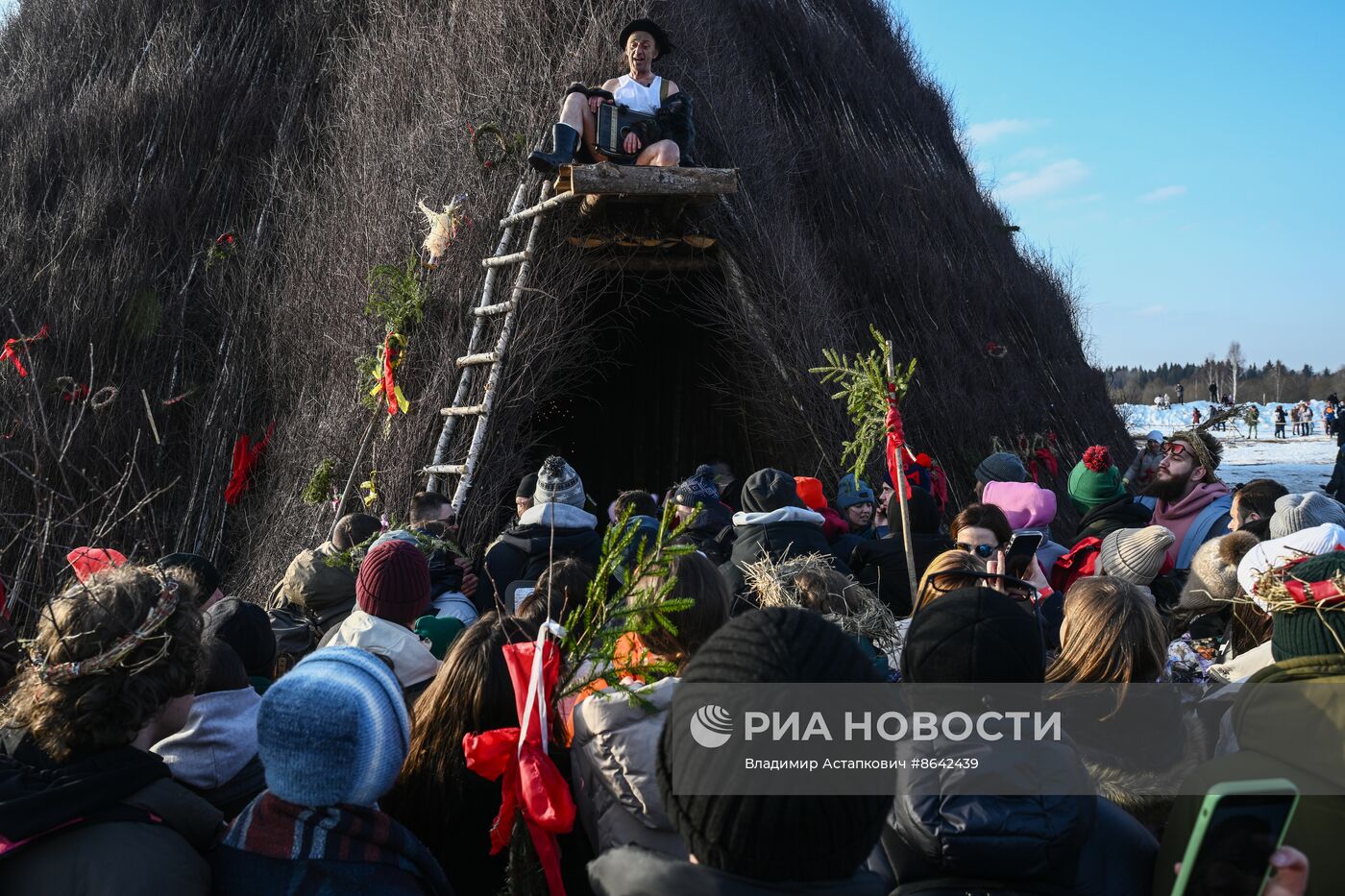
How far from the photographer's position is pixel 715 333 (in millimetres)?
9508

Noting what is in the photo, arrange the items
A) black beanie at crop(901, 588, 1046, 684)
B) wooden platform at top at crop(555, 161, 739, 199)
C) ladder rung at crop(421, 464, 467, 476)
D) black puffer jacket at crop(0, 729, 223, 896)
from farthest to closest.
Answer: ladder rung at crop(421, 464, 467, 476), wooden platform at top at crop(555, 161, 739, 199), black beanie at crop(901, 588, 1046, 684), black puffer jacket at crop(0, 729, 223, 896)

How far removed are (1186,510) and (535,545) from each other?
341 cm

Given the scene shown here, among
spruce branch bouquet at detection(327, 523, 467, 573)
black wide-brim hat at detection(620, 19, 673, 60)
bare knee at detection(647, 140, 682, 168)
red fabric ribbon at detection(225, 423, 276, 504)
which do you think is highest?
black wide-brim hat at detection(620, 19, 673, 60)

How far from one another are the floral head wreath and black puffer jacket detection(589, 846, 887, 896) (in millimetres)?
1147

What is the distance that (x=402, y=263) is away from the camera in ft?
28.6

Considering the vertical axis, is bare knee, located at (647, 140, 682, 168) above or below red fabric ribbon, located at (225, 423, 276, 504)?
above

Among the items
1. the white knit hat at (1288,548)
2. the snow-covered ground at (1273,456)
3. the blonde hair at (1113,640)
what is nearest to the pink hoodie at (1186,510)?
the white knit hat at (1288,548)

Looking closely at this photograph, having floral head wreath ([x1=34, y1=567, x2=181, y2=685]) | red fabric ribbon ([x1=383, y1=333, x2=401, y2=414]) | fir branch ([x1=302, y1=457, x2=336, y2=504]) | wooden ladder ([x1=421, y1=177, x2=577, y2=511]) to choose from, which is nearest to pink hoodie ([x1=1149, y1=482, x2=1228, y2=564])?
wooden ladder ([x1=421, y1=177, x2=577, y2=511])

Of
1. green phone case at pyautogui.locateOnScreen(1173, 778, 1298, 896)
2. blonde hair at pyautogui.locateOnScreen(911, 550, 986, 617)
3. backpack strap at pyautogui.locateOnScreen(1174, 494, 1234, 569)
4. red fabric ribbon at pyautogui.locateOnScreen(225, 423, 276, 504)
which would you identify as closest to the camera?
green phone case at pyautogui.locateOnScreen(1173, 778, 1298, 896)

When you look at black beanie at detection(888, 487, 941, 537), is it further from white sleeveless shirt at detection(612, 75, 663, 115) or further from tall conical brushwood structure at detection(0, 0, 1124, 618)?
white sleeveless shirt at detection(612, 75, 663, 115)

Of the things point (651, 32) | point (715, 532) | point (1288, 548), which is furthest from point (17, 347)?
point (1288, 548)

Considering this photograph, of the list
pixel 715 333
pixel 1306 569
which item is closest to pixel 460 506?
pixel 715 333

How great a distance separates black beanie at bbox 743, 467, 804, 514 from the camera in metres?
4.87

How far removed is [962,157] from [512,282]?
352 inches
